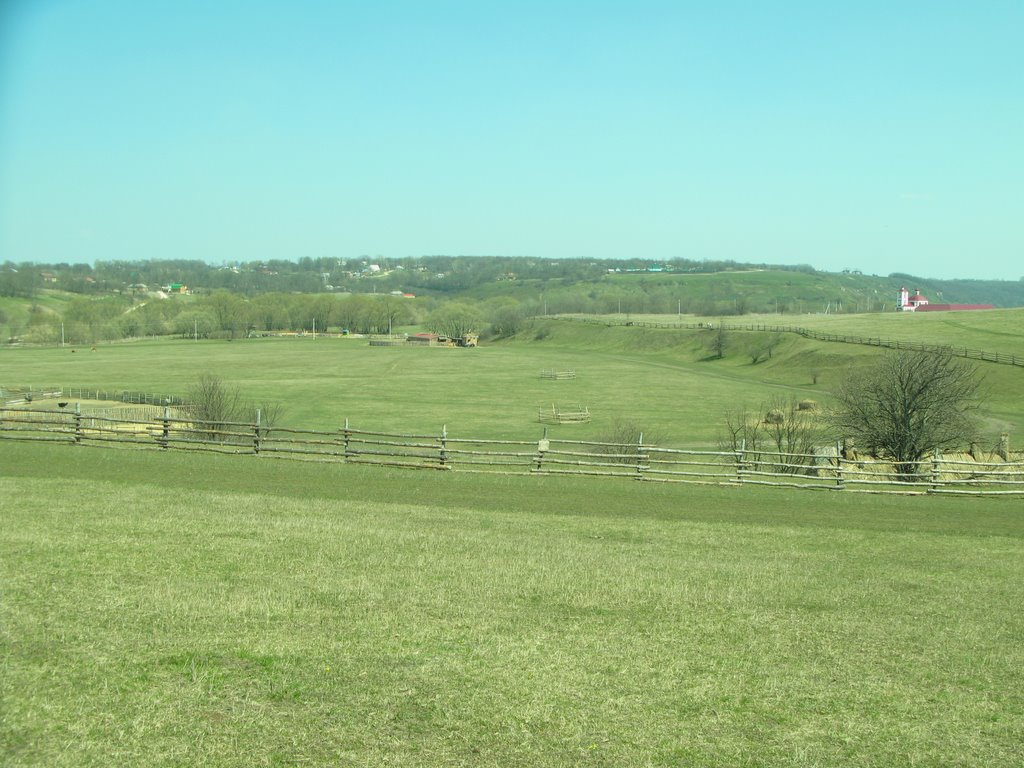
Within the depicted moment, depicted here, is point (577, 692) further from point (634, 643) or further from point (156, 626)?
point (156, 626)

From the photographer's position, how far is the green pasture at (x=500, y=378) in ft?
176

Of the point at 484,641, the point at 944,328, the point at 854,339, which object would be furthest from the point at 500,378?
the point at 484,641

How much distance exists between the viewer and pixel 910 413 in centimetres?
3309

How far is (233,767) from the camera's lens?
6.91 meters

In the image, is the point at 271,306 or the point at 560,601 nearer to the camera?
the point at 560,601

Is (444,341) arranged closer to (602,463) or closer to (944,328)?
(944,328)

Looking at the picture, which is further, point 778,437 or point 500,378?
point 500,378

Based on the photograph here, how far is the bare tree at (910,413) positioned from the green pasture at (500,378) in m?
7.84

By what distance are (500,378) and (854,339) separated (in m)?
32.5

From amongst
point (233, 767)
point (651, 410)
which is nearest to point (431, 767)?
point (233, 767)

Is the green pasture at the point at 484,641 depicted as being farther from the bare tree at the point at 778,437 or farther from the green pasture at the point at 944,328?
the green pasture at the point at 944,328

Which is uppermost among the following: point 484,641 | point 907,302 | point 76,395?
point 907,302

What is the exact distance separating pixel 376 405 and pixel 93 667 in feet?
171

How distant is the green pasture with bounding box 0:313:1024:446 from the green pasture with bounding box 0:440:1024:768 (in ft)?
99.4
